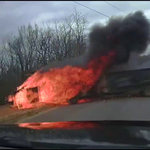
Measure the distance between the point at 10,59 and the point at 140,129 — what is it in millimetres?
33373

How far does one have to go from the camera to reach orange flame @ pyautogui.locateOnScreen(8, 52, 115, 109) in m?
17.3

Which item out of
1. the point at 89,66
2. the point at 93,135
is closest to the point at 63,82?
the point at 89,66

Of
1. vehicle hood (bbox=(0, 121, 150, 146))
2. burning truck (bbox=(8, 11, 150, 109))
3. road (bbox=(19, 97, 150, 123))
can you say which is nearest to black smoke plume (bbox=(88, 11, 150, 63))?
burning truck (bbox=(8, 11, 150, 109))

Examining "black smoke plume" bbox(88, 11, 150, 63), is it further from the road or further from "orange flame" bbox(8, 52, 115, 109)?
the road

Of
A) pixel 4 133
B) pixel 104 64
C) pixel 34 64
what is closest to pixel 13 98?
pixel 104 64

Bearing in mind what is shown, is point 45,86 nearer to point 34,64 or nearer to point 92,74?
point 92,74

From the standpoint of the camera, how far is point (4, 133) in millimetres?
3256

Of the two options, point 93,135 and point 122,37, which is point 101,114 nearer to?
point 122,37

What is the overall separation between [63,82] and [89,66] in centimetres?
193

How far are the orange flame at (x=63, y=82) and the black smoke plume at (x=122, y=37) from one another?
57cm

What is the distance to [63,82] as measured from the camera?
17.5 metres

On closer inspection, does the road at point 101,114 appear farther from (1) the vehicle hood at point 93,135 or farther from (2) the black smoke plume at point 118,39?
(1) the vehicle hood at point 93,135

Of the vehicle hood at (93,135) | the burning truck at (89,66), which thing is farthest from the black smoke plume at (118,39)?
the vehicle hood at (93,135)

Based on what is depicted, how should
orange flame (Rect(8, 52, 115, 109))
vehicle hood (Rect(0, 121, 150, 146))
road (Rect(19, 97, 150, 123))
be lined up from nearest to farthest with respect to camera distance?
vehicle hood (Rect(0, 121, 150, 146)) → road (Rect(19, 97, 150, 123)) → orange flame (Rect(8, 52, 115, 109))
